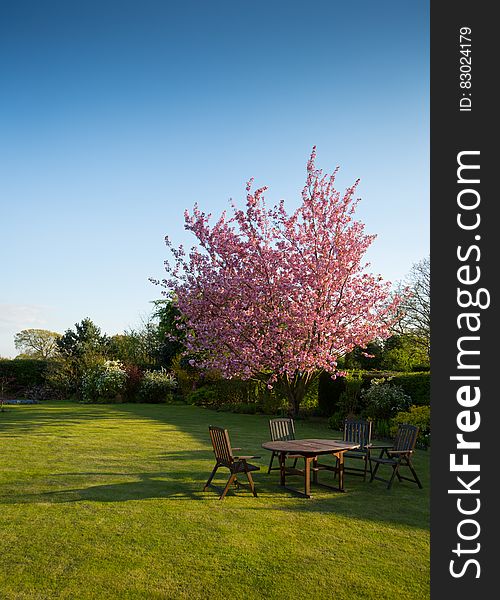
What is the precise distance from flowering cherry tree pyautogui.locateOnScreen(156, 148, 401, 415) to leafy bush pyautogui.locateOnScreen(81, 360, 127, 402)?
29.0ft

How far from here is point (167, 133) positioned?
11.6 m

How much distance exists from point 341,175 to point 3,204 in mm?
10457

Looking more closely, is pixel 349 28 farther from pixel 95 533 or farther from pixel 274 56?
pixel 95 533

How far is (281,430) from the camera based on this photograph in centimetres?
1016

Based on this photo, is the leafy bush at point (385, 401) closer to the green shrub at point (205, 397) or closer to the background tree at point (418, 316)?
the green shrub at point (205, 397)

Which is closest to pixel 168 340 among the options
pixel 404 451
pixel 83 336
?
pixel 83 336

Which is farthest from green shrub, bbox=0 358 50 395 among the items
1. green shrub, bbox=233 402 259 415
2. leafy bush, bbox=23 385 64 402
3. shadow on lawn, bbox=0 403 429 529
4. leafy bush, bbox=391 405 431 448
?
leafy bush, bbox=391 405 431 448

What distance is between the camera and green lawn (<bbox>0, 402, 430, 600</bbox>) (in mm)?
4664

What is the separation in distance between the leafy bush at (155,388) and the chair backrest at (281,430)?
16.4 m

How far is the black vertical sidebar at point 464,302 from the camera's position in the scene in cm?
337

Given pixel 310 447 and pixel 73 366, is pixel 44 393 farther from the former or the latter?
pixel 310 447

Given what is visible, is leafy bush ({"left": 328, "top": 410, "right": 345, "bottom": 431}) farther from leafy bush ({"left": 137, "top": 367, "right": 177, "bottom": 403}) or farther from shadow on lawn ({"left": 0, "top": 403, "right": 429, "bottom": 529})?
leafy bush ({"left": 137, "top": 367, "right": 177, "bottom": 403})

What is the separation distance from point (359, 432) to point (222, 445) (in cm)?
314

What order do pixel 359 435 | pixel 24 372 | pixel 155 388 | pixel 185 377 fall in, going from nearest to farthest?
pixel 359 435
pixel 155 388
pixel 185 377
pixel 24 372
